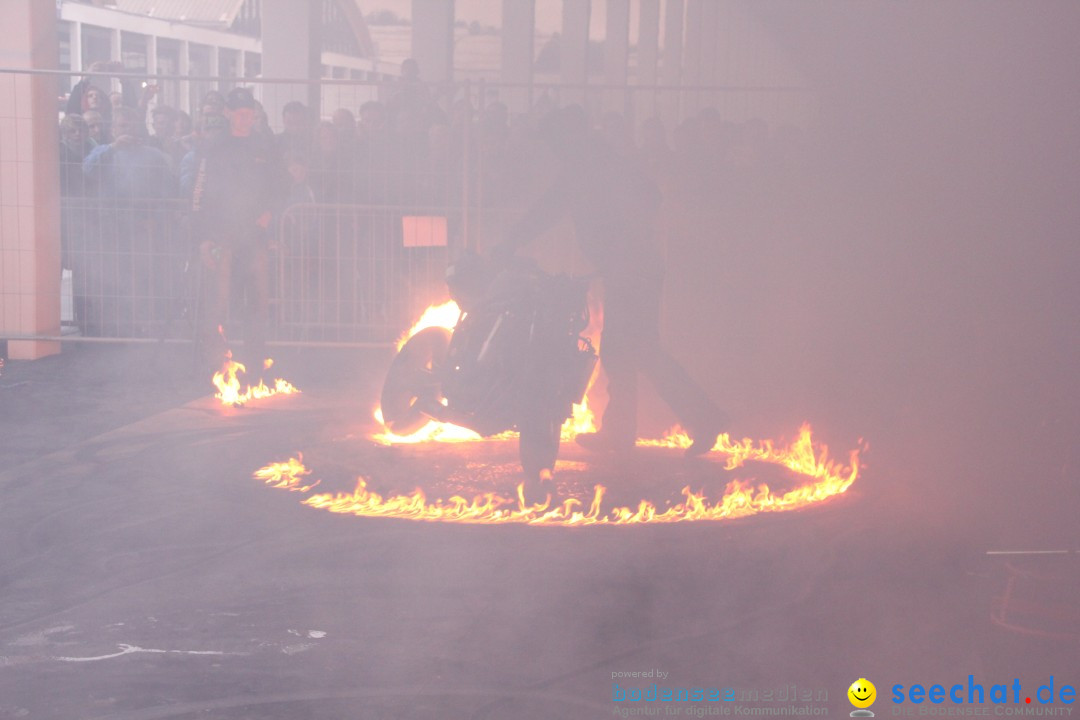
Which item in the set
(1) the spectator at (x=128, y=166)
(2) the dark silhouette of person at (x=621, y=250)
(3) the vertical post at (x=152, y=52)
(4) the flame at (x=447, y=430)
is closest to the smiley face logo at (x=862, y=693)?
(2) the dark silhouette of person at (x=621, y=250)

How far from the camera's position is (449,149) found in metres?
11.3

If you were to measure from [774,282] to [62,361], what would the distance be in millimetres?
7144

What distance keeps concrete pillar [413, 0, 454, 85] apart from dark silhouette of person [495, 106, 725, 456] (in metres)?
13.7

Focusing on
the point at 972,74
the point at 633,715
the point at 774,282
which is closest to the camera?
the point at 633,715

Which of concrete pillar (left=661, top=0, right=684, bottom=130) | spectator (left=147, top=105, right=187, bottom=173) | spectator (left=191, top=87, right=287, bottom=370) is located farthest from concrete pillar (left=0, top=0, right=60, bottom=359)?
concrete pillar (left=661, top=0, right=684, bottom=130)

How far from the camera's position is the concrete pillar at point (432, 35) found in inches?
804

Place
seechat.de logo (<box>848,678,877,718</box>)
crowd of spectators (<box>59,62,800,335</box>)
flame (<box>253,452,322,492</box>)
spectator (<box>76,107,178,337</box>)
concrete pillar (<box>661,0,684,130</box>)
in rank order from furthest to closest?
concrete pillar (<box>661,0,684,130</box>) → spectator (<box>76,107,178,337</box>) → crowd of spectators (<box>59,62,800,335</box>) → flame (<box>253,452,322,492</box>) → seechat.de logo (<box>848,678,877,718</box>)

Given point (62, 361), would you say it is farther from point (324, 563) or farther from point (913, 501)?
point (913, 501)

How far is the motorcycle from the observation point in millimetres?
6273

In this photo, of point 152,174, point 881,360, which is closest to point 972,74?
point 881,360

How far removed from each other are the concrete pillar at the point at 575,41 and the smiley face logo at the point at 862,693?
1897 cm

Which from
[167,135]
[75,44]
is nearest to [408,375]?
[167,135]

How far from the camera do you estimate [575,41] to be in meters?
22.6

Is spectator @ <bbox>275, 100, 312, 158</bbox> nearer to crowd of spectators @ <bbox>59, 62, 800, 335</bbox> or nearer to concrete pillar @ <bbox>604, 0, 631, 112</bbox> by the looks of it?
crowd of spectators @ <bbox>59, 62, 800, 335</bbox>
